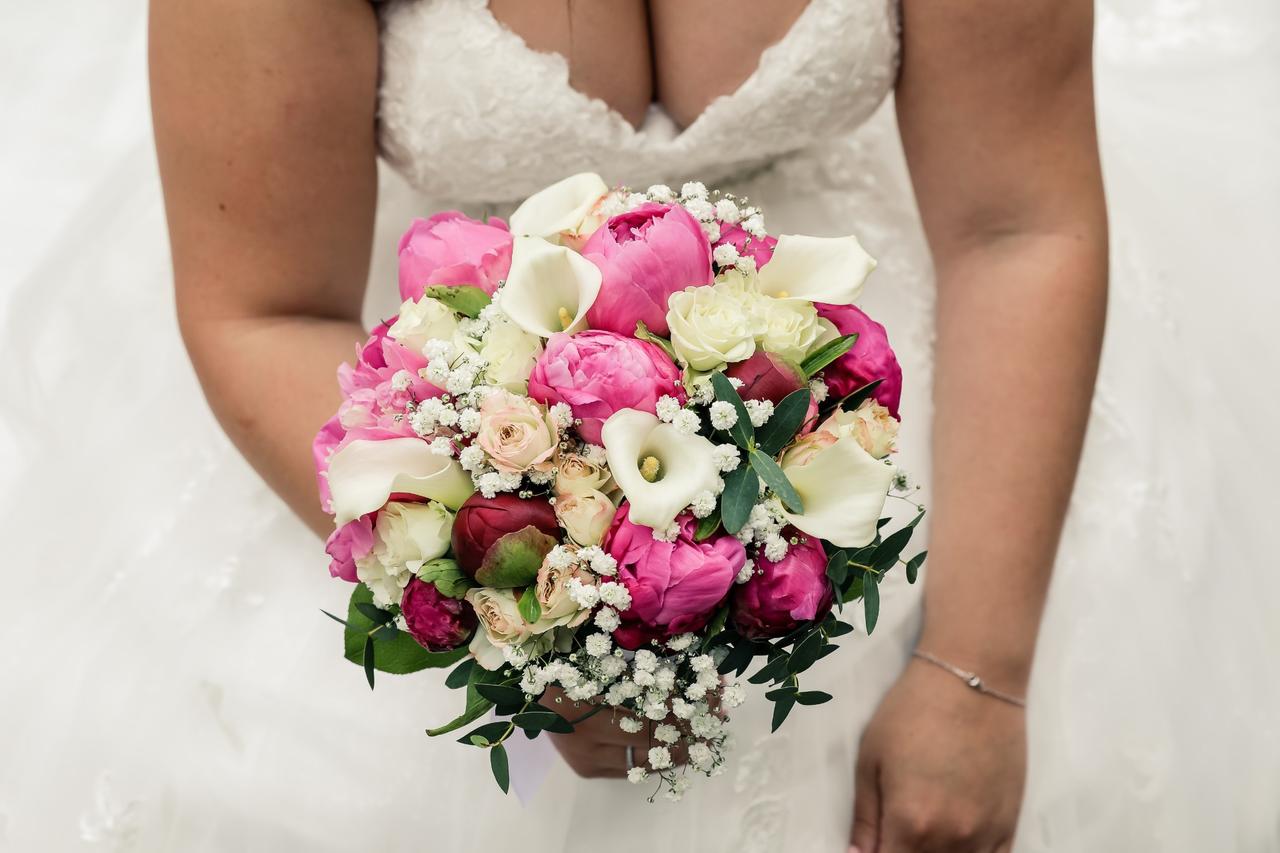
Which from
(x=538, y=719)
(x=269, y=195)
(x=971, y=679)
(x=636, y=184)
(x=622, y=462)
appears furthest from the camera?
(x=636, y=184)

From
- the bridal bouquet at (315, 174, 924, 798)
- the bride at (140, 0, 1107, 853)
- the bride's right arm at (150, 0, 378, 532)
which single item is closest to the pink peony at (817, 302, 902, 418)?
the bridal bouquet at (315, 174, 924, 798)

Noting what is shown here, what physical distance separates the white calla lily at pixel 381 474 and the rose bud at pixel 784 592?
197mm

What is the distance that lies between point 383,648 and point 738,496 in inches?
12.4

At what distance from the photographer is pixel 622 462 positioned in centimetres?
56

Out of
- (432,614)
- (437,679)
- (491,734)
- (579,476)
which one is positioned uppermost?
(579,476)

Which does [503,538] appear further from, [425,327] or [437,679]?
[437,679]

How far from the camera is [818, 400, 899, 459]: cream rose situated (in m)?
0.63

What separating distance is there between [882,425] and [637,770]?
0.30 meters

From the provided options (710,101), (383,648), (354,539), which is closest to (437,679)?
(383,648)

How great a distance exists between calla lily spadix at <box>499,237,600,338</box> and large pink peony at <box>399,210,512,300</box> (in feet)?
0.14

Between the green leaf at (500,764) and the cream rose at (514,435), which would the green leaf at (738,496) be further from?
the green leaf at (500,764)

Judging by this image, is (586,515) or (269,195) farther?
(269,195)

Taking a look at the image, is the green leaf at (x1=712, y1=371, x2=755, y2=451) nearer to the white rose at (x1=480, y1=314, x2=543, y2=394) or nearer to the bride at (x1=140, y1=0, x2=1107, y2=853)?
the white rose at (x1=480, y1=314, x2=543, y2=394)

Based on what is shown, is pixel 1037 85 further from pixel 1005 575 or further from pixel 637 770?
pixel 637 770
